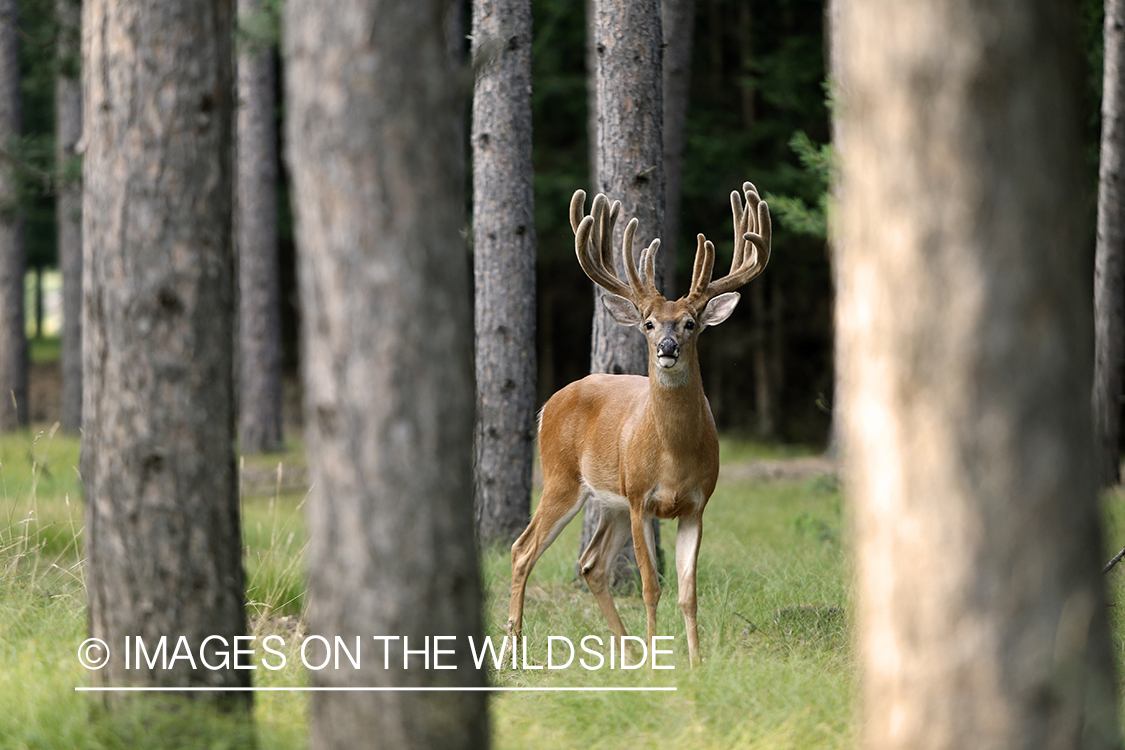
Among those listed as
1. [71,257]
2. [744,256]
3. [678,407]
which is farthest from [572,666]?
[71,257]

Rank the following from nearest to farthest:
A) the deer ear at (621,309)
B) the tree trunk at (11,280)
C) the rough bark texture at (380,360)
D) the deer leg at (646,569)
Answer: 1. the rough bark texture at (380,360)
2. the deer leg at (646,569)
3. the deer ear at (621,309)
4. the tree trunk at (11,280)

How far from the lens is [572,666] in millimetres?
4641

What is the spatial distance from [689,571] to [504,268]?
123 inches

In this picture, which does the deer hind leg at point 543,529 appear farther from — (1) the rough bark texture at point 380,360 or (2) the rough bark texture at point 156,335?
(1) the rough bark texture at point 380,360

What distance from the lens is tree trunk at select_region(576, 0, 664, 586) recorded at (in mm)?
6508

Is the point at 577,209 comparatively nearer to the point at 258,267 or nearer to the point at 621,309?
the point at 621,309

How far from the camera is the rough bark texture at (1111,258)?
31.3 feet

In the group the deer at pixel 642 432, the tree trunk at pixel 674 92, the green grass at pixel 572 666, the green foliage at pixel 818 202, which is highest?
the tree trunk at pixel 674 92

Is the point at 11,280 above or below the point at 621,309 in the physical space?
above

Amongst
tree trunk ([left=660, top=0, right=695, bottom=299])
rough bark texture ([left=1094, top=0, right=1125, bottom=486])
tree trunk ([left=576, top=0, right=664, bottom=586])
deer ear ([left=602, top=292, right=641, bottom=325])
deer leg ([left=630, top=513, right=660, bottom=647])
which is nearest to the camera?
deer leg ([left=630, top=513, right=660, bottom=647])

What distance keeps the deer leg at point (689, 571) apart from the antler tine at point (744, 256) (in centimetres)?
108

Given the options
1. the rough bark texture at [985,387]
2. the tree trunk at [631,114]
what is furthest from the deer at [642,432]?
the rough bark texture at [985,387]

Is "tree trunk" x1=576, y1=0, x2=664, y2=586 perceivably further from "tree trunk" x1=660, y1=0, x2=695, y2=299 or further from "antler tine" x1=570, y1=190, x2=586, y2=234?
"tree trunk" x1=660, y1=0, x2=695, y2=299

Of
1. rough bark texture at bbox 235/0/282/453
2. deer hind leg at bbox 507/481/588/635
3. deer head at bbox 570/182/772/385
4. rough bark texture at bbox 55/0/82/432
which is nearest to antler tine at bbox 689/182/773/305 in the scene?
deer head at bbox 570/182/772/385
